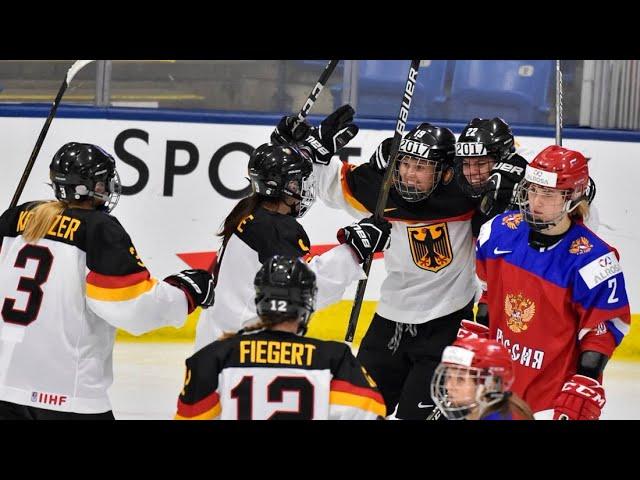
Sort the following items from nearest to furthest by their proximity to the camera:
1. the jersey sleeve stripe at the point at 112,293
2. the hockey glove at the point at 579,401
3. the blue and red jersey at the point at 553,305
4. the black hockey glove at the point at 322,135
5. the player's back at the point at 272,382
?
the player's back at the point at 272,382, the jersey sleeve stripe at the point at 112,293, the hockey glove at the point at 579,401, the blue and red jersey at the point at 553,305, the black hockey glove at the point at 322,135

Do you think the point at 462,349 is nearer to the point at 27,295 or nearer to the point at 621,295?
the point at 621,295

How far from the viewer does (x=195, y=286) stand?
142 inches

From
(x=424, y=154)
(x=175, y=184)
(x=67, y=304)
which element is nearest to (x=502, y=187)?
(x=424, y=154)

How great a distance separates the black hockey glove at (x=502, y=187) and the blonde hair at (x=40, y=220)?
4.85 ft

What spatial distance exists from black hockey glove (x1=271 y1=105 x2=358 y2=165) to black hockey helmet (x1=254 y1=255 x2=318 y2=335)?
173 cm

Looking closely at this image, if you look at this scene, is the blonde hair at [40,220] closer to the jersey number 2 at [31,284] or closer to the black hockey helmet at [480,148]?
the jersey number 2 at [31,284]

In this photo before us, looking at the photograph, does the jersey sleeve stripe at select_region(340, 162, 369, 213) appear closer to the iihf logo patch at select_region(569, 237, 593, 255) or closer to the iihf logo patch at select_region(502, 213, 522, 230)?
the iihf logo patch at select_region(502, 213, 522, 230)

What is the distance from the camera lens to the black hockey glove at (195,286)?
142 inches

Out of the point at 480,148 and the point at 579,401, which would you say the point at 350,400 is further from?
the point at 480,148

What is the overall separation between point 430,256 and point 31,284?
1492 millimetres

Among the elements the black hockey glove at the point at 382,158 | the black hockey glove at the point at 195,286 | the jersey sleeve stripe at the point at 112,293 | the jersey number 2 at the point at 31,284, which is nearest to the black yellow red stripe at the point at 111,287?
the jersey sleeve stripe at the point at 112,293

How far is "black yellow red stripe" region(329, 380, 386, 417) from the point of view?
2.80 m

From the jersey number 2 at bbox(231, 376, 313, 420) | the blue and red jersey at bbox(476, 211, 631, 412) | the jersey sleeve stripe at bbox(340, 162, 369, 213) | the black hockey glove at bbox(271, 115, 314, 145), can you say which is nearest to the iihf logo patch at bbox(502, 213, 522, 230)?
the blue and red jersey at bbox(476, 211, 631, 412)

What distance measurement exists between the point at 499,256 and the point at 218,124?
9.23 feet
